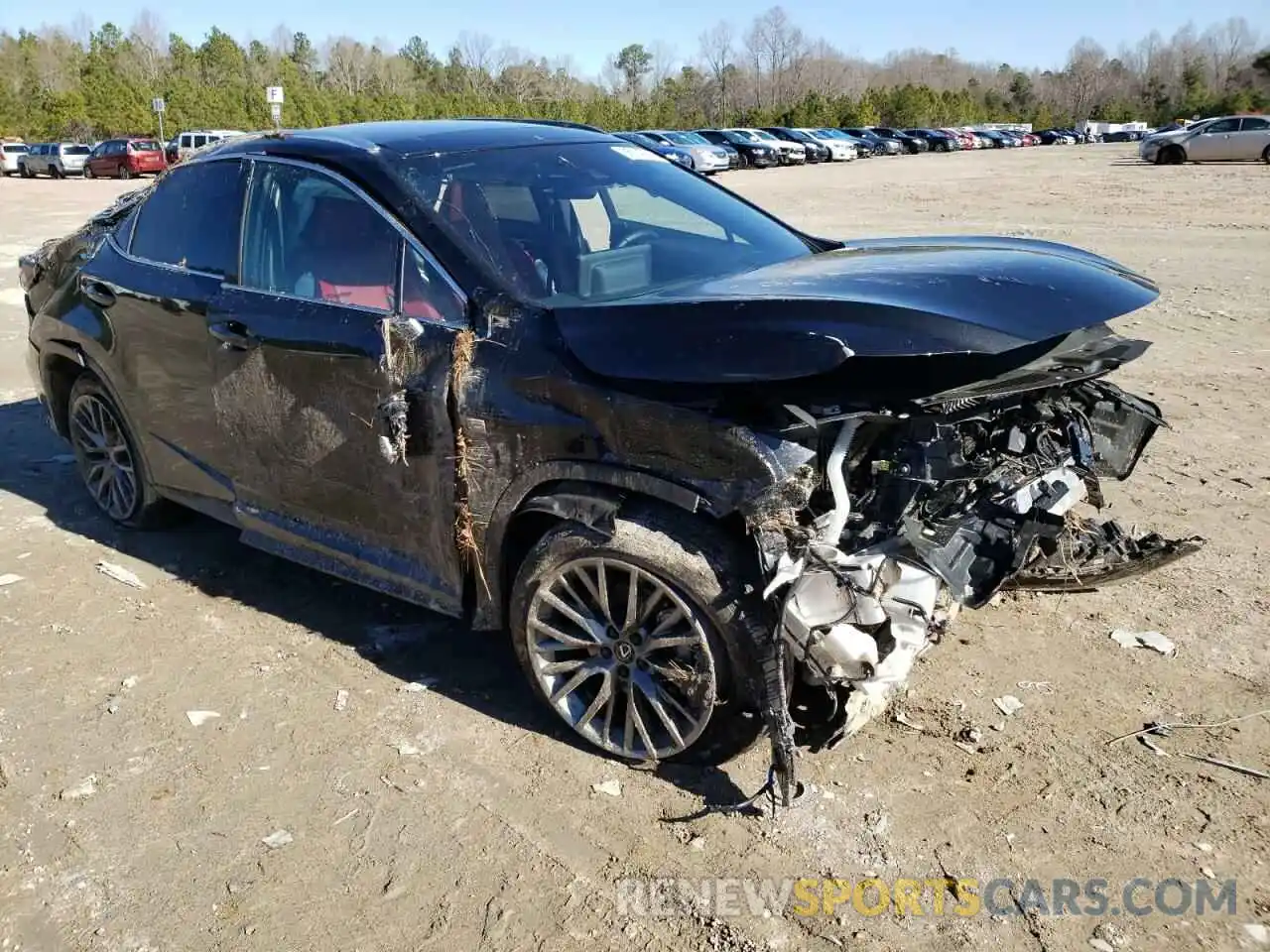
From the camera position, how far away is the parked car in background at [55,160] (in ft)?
141

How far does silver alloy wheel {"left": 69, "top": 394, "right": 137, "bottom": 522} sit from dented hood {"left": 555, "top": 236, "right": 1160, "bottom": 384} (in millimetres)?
3182

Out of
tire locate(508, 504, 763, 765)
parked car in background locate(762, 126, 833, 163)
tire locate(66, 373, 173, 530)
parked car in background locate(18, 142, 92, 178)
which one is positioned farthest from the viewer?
parked car in background locate(762, 126, 833, 163)

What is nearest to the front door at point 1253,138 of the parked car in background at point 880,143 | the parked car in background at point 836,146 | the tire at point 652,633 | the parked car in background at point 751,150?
the parked car in background at point 751,150

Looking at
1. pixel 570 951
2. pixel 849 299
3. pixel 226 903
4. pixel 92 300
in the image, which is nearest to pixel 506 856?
pixel 570 951

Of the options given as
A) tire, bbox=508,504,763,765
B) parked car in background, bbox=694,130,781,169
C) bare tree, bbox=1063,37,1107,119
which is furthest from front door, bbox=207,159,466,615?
bare tree, bbox=1063,37,1107,119

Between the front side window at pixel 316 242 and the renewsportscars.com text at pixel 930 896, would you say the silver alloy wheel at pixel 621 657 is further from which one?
the front side window at pixel 316 242

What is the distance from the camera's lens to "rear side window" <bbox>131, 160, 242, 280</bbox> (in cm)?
443

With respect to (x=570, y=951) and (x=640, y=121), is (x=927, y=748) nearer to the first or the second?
(x=570, y=951)

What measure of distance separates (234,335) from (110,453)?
180 centimetres

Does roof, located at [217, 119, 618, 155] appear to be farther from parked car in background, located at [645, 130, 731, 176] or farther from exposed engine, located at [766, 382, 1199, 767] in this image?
parked car in background, located at [645, 130, 731, 176]

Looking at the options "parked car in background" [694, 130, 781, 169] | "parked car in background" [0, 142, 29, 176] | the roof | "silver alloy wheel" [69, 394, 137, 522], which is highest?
"parked car in background" [0, 142, 29, 176]

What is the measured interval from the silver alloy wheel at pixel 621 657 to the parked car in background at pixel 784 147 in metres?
43.8

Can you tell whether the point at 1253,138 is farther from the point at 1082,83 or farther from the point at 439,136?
the point at 1082,83

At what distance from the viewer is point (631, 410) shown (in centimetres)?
312
